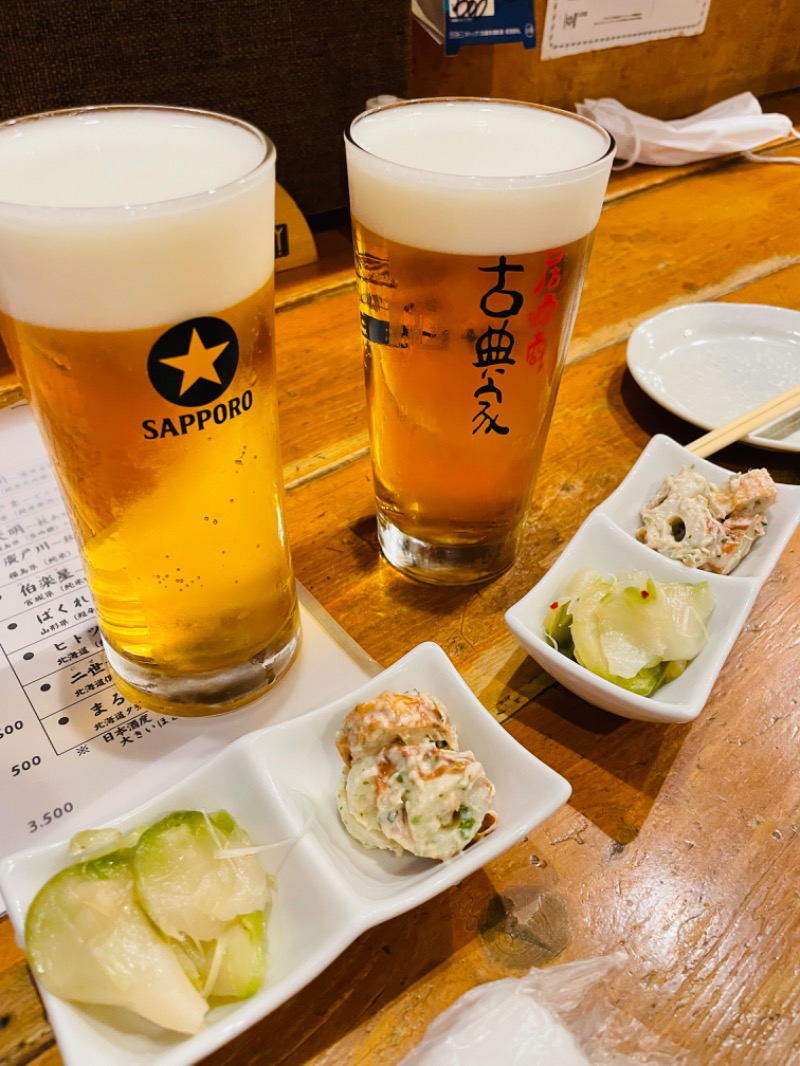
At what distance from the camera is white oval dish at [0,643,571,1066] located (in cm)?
50

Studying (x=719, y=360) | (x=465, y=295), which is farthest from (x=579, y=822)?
(x=719, y=360)

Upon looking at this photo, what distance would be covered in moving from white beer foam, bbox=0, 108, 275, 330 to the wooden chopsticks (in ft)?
2.17

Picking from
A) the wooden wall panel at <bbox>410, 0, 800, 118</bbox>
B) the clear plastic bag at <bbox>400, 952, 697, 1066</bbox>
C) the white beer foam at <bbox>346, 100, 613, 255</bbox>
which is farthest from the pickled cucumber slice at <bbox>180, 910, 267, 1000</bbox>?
the wooden wall panel at <bbox>410, 0, 800, 118</bbox>

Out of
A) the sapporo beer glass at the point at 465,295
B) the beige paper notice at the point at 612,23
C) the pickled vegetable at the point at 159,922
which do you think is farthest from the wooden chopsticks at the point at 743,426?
the beige paper notice at the point at 612,23

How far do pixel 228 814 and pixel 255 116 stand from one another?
4.27 ft

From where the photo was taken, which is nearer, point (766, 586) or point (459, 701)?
point (459, 701)

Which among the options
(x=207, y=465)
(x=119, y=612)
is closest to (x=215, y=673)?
A: (x=119, y=612)

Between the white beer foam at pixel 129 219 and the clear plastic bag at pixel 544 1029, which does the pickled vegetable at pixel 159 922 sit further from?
the white beer foam at pixel 129 219

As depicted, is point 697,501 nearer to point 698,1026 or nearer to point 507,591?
point 507,591

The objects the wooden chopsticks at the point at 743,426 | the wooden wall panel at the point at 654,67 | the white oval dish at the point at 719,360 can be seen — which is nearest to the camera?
the wooden chopsticks at the point at 743,426

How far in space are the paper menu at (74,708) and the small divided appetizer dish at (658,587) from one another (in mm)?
208

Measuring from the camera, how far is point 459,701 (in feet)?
2.31

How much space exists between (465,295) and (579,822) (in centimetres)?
49

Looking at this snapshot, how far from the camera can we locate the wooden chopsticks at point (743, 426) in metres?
1.05
